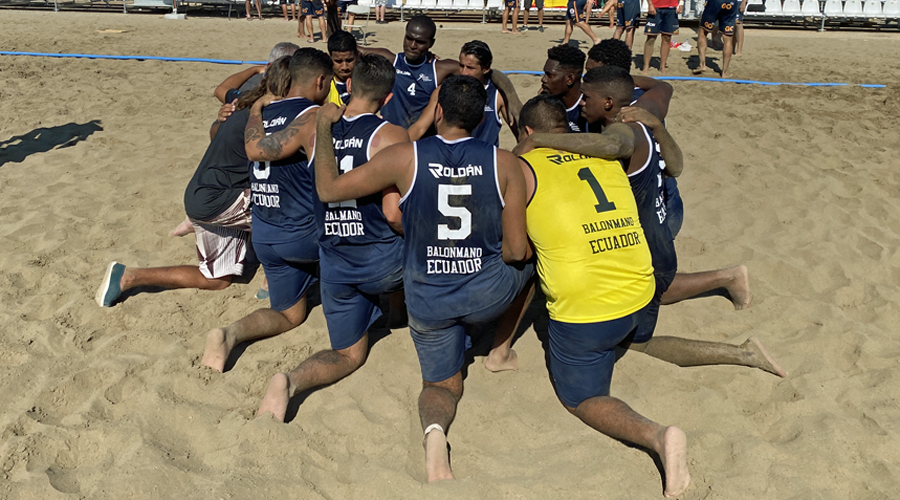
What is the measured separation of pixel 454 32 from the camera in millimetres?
14883

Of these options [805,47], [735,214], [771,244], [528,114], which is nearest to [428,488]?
[528,114]

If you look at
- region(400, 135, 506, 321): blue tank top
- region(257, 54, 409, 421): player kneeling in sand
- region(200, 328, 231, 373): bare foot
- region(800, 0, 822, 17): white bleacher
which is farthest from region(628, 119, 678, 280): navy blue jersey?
region(800, 0, 822, 17): white bleacher

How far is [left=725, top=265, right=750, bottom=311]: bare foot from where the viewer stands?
14.6 ft

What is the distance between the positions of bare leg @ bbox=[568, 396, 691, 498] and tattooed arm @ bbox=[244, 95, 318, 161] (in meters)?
2.04

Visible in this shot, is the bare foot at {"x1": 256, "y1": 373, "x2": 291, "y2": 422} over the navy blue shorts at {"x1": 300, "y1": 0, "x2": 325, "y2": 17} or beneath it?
beneath

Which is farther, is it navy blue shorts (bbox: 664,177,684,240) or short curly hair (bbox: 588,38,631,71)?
short curly hair (bbox: 588,38,631,71)

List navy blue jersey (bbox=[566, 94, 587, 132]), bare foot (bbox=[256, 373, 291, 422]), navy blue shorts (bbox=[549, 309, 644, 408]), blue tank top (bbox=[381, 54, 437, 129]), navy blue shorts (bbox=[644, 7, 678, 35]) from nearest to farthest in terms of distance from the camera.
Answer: navy blue shorts (bbox=[549, 309, 644, 408]), bare foot (bbox=[256, 373, 291, 422]), navy blue jersey (bbox=[566, 94, 587, 132]), blue tank top (bbox=[381, 54, 437, 129]), navy blue shorts (bbox=[644, 7, 678, 35])

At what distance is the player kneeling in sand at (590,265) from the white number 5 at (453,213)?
32cm

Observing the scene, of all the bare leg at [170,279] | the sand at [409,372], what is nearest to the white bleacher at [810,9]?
the sand at [409,372]

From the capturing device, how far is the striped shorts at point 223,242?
4379 mm

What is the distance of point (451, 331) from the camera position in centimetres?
329

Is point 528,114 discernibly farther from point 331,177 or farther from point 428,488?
point 428,488

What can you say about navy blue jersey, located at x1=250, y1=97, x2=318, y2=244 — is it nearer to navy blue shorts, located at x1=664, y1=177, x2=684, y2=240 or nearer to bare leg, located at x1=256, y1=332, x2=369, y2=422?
bare leg, located at x1=256, y1=332, x2=369, y2=422

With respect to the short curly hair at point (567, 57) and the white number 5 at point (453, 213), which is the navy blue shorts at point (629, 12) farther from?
the white number 5 at point (453, 213)
